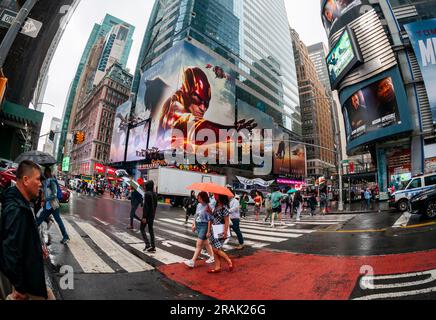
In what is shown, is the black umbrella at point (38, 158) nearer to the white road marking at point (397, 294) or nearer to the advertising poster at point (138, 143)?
the white road marking at point (397, 294)

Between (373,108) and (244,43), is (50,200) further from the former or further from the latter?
(244,43)

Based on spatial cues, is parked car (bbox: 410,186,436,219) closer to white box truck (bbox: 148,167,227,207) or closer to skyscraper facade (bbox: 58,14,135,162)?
white box truck (bbox: 148,167,227,207)

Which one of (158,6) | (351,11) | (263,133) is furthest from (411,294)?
(158,6)

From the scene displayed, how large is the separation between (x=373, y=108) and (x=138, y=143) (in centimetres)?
4450

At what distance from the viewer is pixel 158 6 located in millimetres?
86125

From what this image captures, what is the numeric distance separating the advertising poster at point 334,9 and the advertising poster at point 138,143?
38.2 meters

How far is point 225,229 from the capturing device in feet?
17.1

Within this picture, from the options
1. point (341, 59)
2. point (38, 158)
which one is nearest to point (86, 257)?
point (38, 158)

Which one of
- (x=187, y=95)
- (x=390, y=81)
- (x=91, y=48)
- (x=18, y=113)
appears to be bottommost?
(x=18, y=113)

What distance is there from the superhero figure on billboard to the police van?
34.0 m

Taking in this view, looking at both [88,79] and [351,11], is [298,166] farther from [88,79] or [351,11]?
[88,79]

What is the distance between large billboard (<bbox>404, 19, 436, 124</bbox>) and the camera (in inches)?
894

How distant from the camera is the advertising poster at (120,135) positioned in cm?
5749
